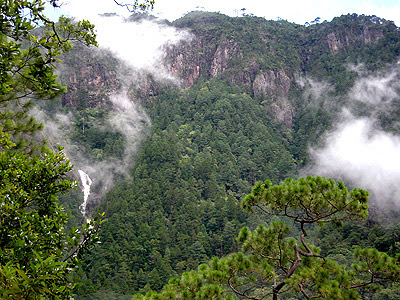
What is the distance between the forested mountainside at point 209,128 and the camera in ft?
150

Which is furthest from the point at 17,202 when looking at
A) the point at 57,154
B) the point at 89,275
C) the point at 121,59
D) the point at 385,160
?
the point at 121,59

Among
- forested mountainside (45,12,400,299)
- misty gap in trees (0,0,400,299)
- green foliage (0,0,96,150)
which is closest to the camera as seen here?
green foliage (0,0,96,150)

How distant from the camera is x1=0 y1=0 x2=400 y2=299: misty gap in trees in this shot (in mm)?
4512

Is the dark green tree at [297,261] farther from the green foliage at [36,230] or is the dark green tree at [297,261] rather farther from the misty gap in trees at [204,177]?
the green foliage at [36,230]

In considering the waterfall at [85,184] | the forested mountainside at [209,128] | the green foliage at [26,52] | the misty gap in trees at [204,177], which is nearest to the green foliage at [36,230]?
the misty gap in trees at [204,177]

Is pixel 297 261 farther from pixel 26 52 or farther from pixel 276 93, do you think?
pixel 276 93

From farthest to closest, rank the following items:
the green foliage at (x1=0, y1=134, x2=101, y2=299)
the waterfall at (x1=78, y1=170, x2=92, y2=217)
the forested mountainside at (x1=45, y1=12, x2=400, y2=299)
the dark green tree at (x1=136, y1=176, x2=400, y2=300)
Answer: the waterfall at (x1=78, y1=170, x2=92, y2=217) → the forested mountainside at (x1=45, y1=12, x2=400, y2=299) → the dark green tree at (x1=136, y1=176, x2=400, y2=300) → the green foliage at (x1=0, y1=134, x2=101, y2=299)

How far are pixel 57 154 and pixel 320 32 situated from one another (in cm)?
12510

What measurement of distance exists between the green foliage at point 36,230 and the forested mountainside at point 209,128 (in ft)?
84.4

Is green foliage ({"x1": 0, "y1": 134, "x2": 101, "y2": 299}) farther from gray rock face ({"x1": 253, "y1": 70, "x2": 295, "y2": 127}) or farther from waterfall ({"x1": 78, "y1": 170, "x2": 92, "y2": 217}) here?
gray rock face ({"x1": 253, "y1": 70, "x2": 295, "y2": 127})

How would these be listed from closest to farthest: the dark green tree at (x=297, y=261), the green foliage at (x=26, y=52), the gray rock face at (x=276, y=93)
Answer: the green foliage at (x=26, y=52)
the dark green tree at (x=297, y=261)
the gray rock face at (x=276, y=93)

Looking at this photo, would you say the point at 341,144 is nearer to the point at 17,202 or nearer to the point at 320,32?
the point at 320,32

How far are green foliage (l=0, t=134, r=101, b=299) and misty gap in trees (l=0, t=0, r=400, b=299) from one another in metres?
0.02

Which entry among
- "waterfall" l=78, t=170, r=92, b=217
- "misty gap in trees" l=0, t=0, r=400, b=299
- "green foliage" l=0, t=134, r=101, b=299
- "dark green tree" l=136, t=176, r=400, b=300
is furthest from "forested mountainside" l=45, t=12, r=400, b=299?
"green foliage" l=0, t=134, r=101, b=299
